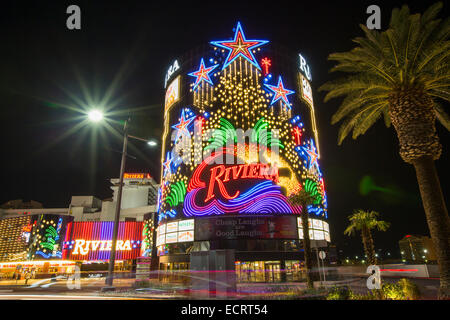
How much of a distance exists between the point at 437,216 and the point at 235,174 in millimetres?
27304

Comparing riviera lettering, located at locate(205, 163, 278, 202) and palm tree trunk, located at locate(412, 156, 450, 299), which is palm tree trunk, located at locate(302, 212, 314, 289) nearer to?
palm tree trunk, located at locate(412, 156, 450, 299)

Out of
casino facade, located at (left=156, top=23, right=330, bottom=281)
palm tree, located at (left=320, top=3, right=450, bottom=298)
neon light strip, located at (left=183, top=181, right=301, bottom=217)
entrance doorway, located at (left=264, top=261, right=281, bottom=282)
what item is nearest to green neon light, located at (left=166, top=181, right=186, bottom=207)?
casino facade, located at (left=156, top=23, right=330, bottom=281)

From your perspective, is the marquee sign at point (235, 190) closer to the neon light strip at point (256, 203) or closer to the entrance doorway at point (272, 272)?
the neon light strip at point (256, 203)

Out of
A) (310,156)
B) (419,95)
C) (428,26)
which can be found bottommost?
(419,95)

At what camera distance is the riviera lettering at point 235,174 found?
38.4 meters

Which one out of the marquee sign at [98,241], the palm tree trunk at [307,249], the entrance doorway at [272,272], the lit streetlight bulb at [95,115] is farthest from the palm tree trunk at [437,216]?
the marquee sign at [98,241]

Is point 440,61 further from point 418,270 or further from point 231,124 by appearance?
point 231,124

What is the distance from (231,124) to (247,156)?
5421 millimetres

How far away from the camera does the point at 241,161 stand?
3947cm

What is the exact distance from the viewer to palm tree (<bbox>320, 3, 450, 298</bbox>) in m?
12.6

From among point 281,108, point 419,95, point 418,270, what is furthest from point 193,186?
point 419,95

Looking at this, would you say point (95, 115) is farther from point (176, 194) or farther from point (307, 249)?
point (176, 194)

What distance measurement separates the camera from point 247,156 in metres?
39.7

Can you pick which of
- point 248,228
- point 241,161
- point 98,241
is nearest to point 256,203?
point 248,228
